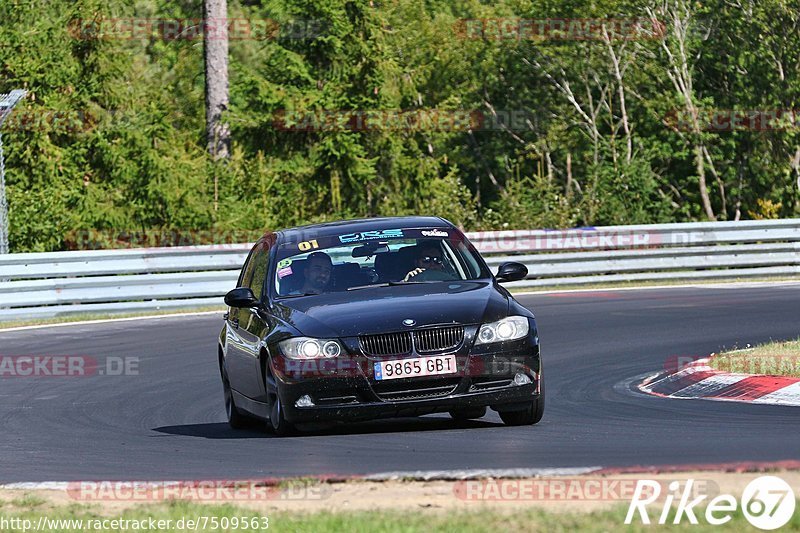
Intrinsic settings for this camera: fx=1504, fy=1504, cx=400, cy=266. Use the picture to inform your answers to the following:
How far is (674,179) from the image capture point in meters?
37.8

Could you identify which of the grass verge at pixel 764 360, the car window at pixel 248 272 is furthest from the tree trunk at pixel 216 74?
the grass verge at pixel 764 360

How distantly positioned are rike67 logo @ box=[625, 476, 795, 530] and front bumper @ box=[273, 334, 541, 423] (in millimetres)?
2798

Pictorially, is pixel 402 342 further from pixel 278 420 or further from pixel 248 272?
pixel 248 272

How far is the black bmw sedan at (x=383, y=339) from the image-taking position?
9.44 metres

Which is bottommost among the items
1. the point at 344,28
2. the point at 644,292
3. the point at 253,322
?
the point at 644,292

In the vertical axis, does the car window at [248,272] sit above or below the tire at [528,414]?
above

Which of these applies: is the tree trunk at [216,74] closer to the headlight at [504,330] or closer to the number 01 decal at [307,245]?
the number 01 decal at [307,245]

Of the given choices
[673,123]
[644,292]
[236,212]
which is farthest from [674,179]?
[644,292]

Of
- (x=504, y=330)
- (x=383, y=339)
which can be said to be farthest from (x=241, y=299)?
(x=504, y=330)

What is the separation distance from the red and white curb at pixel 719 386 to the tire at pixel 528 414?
1778 mm

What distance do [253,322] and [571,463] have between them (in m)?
3.64

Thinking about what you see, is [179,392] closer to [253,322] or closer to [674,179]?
[253,322]

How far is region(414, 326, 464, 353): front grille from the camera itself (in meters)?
9.43

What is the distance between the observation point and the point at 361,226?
11.2m
